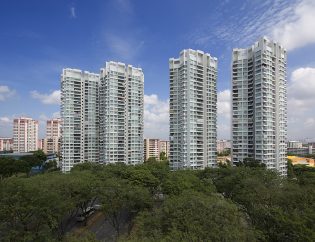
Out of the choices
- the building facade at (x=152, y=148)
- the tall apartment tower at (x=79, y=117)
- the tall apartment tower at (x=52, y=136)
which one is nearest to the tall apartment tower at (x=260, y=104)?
the tall apartment tower at (x=79, y=117)

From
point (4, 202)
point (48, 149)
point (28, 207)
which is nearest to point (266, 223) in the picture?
point (28, 207)

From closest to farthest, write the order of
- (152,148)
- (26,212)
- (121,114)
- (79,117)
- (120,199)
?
(26,212), (120,199), (121,114), (79,117), (152,148)

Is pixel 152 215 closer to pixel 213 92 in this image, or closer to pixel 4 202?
pixel 4 202

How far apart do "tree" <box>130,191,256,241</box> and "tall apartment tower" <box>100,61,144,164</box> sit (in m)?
32.8

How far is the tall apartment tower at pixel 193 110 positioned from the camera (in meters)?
41.4

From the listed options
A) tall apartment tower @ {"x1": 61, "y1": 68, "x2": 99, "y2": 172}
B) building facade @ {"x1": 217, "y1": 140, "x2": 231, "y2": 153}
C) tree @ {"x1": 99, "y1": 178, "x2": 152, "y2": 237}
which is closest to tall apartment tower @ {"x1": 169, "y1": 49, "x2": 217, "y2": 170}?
tall apartment tower @ {"x1": 61, "y1": 68, "x2": 99, "y2": 172}

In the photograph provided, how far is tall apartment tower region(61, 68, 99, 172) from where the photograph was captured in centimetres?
4969

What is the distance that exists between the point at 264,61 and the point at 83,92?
34.2m

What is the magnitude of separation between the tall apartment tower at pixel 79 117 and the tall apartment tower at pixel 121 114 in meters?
2.42

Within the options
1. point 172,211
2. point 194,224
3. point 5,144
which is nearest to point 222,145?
point 5,144

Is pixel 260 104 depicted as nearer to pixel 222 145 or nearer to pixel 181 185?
pixel 181 185

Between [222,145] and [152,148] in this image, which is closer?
[152,148]

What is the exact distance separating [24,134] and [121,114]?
2512 inches

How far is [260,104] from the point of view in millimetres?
39719
